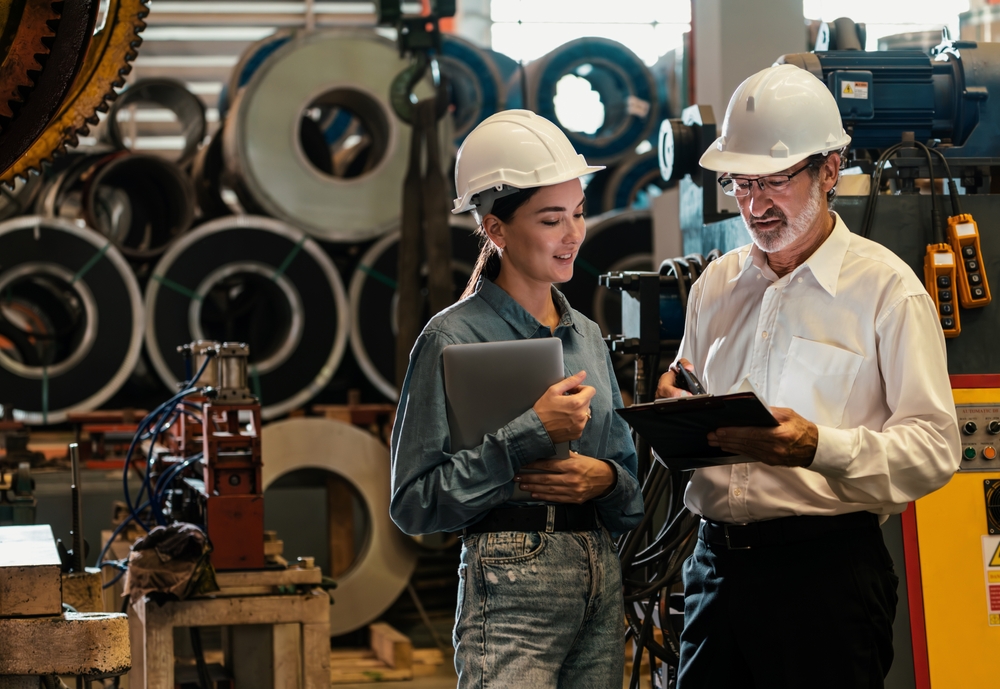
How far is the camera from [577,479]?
1821 mm

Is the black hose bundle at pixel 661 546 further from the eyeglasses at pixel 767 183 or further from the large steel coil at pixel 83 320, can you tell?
the large steel coil at pixel 83 320

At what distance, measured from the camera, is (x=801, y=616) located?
1899 mm

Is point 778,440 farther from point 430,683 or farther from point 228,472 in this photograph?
point 430,683

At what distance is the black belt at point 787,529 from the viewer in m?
1.93

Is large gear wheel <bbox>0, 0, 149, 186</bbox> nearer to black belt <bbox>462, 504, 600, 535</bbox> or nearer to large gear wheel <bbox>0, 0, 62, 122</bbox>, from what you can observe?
large gear wheel <bbox>0, 0, 62, 122</bbox>

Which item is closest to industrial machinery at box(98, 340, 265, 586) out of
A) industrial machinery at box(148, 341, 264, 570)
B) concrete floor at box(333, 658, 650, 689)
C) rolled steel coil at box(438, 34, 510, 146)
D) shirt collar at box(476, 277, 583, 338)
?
industrial machinery at box(148, 341, 264, 570)

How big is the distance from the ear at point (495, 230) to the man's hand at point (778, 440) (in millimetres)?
498

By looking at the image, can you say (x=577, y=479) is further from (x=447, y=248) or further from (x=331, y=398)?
(x=331, y=398)

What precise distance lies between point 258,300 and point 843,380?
4.65 metres

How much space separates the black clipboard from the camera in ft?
5.61

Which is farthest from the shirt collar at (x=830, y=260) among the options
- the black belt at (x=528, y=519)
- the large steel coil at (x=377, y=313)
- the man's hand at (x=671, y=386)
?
the large steel coil at (x=377, y=313)

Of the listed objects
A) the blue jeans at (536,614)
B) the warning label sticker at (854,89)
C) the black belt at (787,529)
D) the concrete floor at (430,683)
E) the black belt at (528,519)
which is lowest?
the concrete floor at (430,683)

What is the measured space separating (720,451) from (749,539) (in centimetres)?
20

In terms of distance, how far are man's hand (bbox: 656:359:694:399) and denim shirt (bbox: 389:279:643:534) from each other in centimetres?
9
